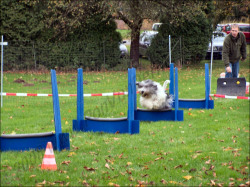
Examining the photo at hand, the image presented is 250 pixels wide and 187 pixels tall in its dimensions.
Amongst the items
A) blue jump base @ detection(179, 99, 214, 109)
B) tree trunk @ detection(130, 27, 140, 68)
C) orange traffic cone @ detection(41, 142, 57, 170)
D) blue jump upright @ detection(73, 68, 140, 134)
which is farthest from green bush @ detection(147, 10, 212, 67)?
orange traffic cone @ detection(41, 142, 57, 170)

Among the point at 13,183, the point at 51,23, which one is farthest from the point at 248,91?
the point at 51,23

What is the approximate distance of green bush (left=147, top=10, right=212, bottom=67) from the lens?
71.3 feet

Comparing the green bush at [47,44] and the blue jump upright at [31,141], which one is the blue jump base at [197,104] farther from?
the green bush at [47,44]

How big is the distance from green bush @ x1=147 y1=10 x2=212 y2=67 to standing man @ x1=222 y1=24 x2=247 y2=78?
32.3ft

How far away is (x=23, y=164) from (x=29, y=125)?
3403mm

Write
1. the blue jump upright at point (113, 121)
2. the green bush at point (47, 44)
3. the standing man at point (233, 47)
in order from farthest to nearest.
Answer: the green bush at point (47, 44) → the standing man at point (233, 47) → the blue jump upright at point (113, 121)

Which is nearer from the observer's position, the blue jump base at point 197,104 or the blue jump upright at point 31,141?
the blue jump upright at point 31,141

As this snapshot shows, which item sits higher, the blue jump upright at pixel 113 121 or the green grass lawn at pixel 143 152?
the blue jump upright at pixel 113 121

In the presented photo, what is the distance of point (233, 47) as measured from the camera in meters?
11.5

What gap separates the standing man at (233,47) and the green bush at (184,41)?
387 inches

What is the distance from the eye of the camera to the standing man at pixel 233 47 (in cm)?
1130

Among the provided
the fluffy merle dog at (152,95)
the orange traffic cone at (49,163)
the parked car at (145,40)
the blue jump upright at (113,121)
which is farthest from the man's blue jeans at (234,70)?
the parked car at (145,40)

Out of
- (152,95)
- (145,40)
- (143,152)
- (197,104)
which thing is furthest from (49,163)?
(145,40)

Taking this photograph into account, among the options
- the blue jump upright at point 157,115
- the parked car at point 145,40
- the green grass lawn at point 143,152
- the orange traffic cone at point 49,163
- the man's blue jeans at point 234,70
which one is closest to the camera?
the green grass lawn at point 143,152
